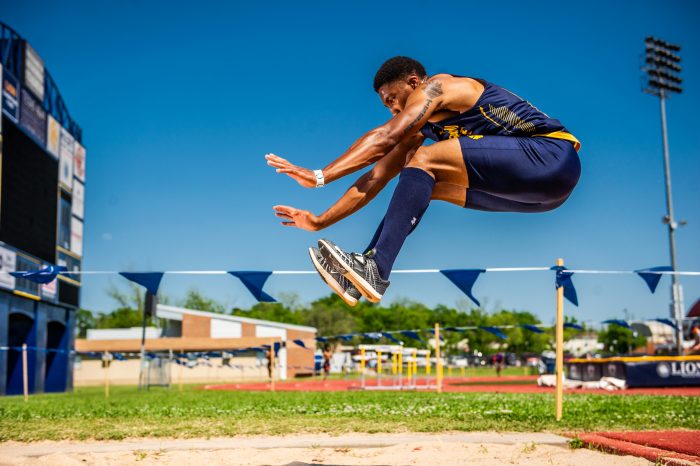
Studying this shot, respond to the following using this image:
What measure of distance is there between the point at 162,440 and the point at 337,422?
6.70 feet

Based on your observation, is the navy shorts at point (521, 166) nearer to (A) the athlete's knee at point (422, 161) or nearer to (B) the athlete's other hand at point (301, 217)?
(A) the athlete's knee at point (422, 161)

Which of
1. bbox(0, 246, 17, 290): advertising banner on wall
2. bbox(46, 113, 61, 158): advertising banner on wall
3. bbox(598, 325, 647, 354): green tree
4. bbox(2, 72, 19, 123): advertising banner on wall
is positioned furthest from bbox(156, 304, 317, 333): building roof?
bbox(598, 325, 647, 354): green tree

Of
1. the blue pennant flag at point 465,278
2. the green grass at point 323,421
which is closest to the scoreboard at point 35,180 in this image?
the green grass at point 323,421

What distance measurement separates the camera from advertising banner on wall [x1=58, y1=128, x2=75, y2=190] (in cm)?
2575

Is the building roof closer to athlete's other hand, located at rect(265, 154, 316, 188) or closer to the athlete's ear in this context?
athlete's other hand, located at rect(265, 154, 316, 188)

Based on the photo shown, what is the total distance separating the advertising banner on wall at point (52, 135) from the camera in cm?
2428

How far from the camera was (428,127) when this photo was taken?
343cm

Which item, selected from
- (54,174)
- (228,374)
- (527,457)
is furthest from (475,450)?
(228,374)

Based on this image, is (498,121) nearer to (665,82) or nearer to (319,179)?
(319,179)

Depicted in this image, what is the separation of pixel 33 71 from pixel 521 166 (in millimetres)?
25271

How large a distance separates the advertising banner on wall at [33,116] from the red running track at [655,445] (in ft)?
70.6

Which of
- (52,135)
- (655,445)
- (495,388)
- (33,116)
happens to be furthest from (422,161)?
(52,135)

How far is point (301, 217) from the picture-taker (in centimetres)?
368

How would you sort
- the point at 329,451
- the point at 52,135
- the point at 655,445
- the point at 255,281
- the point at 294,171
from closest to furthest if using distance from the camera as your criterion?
the point at 294,171 → the point at 655,445 → the point at 329,451 → the point at 255,281 → the point at 52,135
